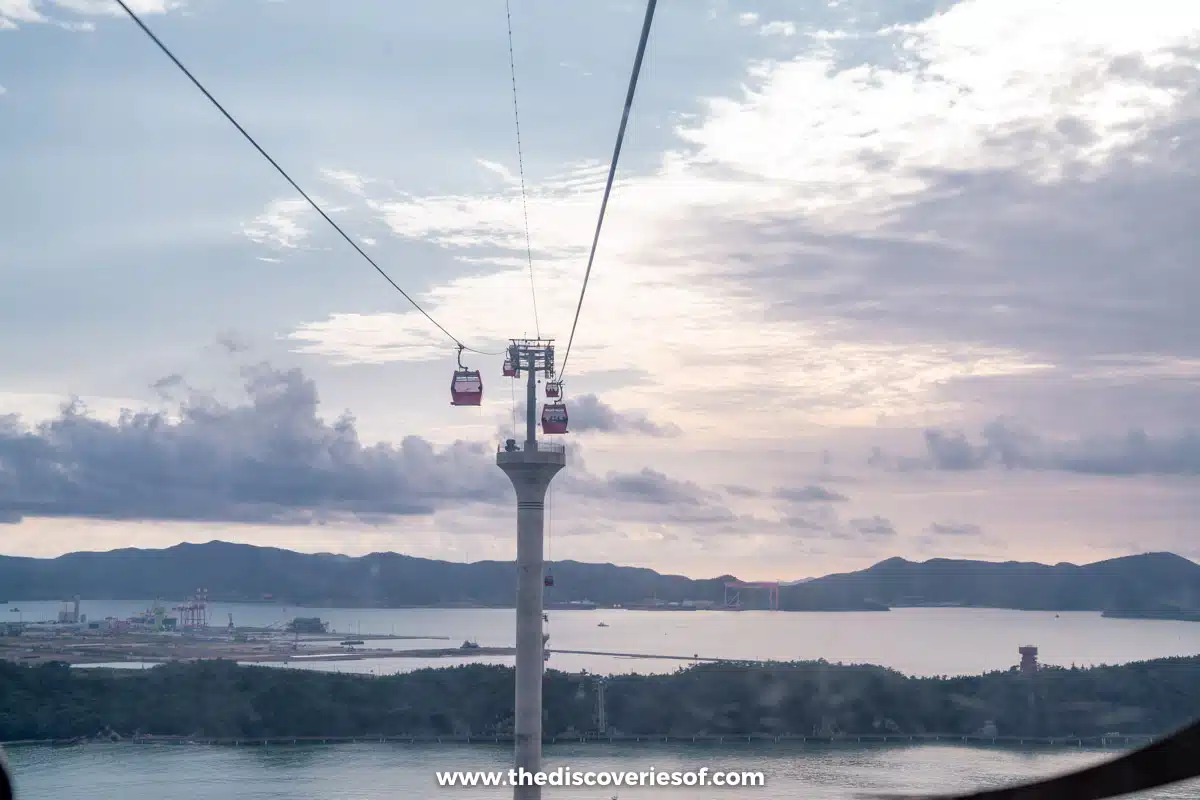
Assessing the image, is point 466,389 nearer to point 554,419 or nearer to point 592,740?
point 554,419

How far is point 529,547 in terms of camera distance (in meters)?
27.8

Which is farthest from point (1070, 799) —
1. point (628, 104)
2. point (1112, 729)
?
point (1112, 729)

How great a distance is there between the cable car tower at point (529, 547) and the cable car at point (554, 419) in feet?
5.89

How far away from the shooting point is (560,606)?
114 meters

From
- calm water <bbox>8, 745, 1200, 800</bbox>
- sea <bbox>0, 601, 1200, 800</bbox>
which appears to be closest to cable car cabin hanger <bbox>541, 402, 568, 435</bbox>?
sea <bbox>0, 601, 1200, 800</bbox>

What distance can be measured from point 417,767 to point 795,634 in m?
57.9

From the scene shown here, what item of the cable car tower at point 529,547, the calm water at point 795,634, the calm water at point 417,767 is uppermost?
the cable car tower at point 529,547

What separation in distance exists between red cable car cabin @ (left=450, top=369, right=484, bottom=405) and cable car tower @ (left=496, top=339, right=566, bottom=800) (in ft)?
14.7

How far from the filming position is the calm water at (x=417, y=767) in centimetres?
3878

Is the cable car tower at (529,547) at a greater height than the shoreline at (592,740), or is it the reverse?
the cable car tower at (529,547)

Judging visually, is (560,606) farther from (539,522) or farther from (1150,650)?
(539,522)

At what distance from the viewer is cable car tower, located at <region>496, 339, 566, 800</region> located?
90.4 feet

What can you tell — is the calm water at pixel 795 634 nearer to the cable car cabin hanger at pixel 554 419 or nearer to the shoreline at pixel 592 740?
the shoreline at pixel 592 740

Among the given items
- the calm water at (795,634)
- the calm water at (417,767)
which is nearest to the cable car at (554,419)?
the calm water at (417,767)
